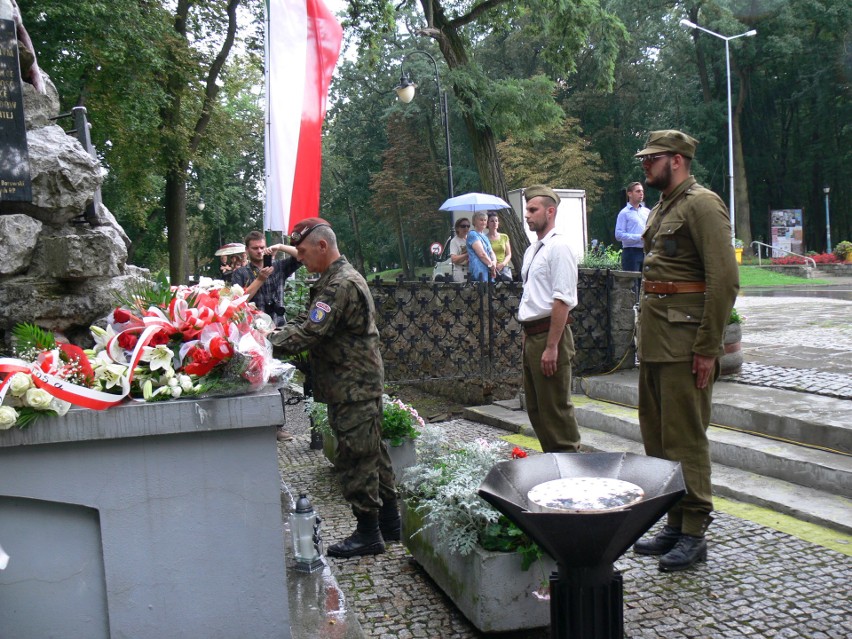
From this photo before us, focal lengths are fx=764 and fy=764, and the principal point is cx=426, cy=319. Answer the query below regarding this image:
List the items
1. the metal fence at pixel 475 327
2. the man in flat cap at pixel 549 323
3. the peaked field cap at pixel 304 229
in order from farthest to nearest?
the metal fence at pixel 475 327, the man in flat cap at pixel 549 323, the peaked field cap at pixel 304 229

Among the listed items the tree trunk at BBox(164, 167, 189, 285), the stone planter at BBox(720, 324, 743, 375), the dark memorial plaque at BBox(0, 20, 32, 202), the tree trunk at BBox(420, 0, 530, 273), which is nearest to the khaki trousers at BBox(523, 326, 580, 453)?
the stone planter at BBox(720, 324, 743, 375)

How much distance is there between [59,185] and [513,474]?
9.50 ft

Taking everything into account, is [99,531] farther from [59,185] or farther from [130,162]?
[130,162]

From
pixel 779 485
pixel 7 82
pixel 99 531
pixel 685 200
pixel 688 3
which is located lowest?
→ pixel 779 485

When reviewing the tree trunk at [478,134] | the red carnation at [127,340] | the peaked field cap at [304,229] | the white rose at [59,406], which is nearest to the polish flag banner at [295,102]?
the peaked field cap at [304,229]

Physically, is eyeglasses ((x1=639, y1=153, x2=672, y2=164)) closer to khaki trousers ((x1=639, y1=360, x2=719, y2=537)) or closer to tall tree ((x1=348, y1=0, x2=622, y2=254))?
khaki trousers ((x1=639, y1=360, x2=719, y2=537))

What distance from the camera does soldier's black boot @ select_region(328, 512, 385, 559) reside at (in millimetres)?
4418

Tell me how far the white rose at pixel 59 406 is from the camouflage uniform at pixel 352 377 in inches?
64.3

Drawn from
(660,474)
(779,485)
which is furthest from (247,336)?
(779,485)

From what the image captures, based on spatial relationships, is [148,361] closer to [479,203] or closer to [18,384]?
[18,384]

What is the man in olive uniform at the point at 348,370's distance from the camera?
13.9 feet

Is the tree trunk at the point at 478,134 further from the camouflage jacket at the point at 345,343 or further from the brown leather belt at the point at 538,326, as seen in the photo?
the camouflage jacket at the point at 345,343

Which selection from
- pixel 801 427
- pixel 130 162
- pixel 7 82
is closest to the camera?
pixel 7 82

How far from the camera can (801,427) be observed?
5.59 meters
